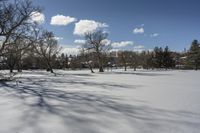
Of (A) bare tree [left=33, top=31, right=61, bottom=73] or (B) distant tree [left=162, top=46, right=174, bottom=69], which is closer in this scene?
(A) bare tree [left=33, top=31, right=61, bottom=73]

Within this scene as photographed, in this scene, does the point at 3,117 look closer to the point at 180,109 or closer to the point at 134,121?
the point at 134,121

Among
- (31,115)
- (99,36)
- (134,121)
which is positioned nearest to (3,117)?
(31,115)

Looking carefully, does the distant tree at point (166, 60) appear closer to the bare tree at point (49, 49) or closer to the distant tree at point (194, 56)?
the distant tree at point (194, 56)

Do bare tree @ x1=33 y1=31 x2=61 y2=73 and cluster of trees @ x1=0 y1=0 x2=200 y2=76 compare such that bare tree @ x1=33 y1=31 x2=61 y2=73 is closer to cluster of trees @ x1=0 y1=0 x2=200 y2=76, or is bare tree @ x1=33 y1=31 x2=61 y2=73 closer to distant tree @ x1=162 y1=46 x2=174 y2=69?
cluster of trees @ x1=0 y1=0 x2=200 y2=76

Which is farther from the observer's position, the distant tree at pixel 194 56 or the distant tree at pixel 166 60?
the distant tree at pixel 166 60

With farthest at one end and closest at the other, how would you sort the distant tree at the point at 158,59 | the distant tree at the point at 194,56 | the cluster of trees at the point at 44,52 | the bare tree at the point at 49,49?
1. the distant tree at the point at 158,59
2. the distant tree at the point at 194,56
3. the bare tree at the point at 49,49
4. the cluster of trees at the point at 44,52

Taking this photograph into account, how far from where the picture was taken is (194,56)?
77.0m

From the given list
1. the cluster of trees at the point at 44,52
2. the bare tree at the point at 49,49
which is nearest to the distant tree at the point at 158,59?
the cluster of trees at the point at 44,52

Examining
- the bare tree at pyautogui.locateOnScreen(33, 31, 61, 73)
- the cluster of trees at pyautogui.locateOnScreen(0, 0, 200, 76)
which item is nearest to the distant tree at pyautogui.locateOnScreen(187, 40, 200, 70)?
the cluster of trees at pyautogui.locateOnScreen(0, 0, 200, 76)

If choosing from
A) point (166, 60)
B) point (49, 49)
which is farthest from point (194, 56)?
point (49, 49)

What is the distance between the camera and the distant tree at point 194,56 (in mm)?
76750

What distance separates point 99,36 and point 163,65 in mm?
39312

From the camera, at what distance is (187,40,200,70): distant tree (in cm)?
7675

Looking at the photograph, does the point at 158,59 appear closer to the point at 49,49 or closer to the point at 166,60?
the point at 166,60
